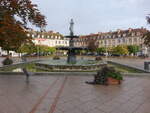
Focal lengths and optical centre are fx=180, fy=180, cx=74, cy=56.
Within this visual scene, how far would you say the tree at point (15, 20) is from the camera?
8.66 meters

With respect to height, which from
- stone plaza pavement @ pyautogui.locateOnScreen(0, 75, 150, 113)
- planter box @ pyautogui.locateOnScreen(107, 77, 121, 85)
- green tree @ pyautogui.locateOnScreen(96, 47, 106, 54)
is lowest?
stone plaza pavement @ pyautogui.locateOnScreen(0, 75, 150, 113)

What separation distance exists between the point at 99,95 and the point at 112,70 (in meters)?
2.98

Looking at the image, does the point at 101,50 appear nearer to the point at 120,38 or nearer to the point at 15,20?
the point at 120,38

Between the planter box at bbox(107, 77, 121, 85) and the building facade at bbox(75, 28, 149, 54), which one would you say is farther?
the building facade at bbox(75, 28, 149, 54)

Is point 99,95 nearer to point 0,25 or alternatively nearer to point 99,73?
point 99,73

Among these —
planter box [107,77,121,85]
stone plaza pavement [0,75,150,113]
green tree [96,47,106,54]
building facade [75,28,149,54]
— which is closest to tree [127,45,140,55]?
building facade [75,28,149,54]

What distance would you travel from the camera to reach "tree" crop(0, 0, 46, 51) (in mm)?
8664

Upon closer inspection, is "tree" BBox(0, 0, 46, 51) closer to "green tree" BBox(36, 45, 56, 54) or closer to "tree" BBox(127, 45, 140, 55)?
"green tree" BBox(36, 45, 56, 54)

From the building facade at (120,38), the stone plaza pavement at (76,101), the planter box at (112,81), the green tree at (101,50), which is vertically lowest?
the stone plaza pavement at (76,101)

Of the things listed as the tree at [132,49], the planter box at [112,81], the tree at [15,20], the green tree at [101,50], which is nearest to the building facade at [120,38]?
the tree at [132,49]

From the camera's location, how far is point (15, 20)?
9742mm

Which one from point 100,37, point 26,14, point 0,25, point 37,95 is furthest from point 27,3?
point 100,37

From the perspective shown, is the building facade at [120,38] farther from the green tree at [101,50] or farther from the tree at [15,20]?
the tree at [15,20]

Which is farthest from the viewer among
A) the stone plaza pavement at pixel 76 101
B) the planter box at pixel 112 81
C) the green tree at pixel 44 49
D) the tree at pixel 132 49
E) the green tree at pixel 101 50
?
the green tree at pixel 101 50
